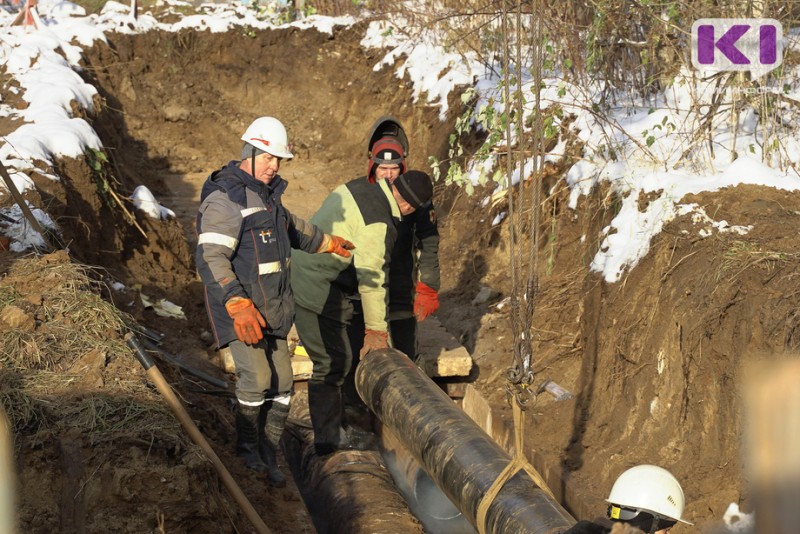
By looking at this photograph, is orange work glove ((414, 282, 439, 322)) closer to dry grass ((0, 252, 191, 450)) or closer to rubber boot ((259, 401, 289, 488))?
rubber boot ((259, 401, 289, 488))

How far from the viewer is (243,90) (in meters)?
Result: 17.1

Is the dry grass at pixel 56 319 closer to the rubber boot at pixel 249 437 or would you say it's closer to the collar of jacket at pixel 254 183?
the rubber boot at pixel 249 437

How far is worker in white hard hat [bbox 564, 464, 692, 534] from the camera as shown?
10.9 ft

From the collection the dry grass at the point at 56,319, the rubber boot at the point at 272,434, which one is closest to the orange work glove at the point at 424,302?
the rubber boot at the point at 272,434

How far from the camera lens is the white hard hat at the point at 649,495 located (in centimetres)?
336

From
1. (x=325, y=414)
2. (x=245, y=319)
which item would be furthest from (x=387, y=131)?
(x=245, y=319)

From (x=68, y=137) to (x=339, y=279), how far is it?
3.88 metres

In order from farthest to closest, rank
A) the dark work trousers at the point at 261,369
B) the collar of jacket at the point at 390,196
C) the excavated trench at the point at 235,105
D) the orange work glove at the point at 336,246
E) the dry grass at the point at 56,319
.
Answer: the excavated trench at the point at 235,105, the collar of jacket at the point at 390,196, the orange work glove at the point at 336,246, the dark work trousers at the point at 261,369, the dry grass at the point at 56,319

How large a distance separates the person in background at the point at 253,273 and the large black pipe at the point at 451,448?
2.00 feet

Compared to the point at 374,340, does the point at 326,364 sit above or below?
below

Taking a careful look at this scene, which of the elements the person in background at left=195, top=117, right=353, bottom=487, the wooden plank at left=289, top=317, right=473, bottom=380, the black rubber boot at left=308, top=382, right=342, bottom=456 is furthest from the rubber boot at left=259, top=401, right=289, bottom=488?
the wooden plank at left=289, top=317, right=473, bottom=380

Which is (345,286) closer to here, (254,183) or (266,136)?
(254,183)

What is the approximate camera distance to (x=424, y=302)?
6.73 meters

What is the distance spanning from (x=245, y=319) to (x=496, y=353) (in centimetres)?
343
